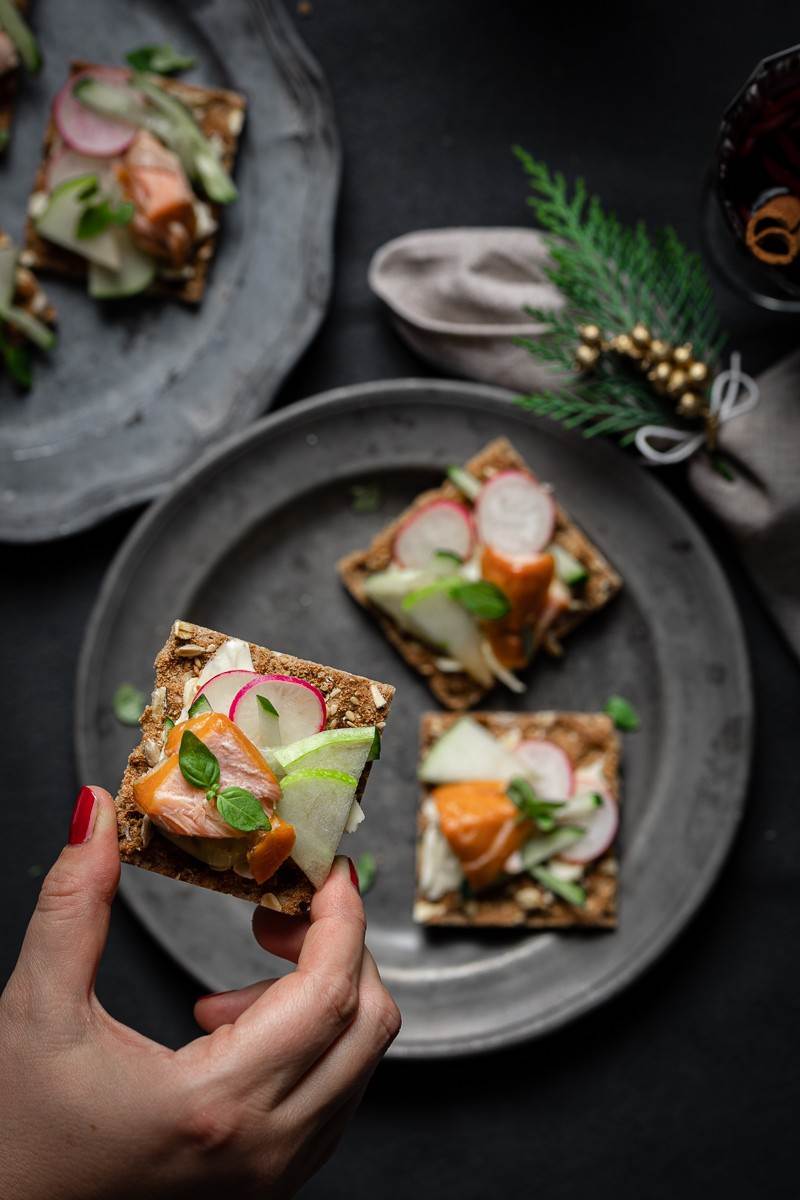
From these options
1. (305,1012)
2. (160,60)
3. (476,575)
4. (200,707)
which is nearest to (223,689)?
(200,707)

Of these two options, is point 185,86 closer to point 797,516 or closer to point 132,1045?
point 797,516

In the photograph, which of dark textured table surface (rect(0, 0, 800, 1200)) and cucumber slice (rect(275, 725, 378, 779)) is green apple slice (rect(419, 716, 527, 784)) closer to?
dark textured table surface (rect(0, 0, 800, 1200))

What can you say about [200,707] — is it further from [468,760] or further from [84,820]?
[468,760]

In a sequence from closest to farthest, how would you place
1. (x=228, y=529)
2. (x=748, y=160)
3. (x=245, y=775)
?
1. (x=245, y=775)
2. (x=748, y=160)
3. (x=228, y=529)

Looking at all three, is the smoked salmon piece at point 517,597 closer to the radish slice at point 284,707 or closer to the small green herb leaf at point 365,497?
the small green herb leaf at point 365,497

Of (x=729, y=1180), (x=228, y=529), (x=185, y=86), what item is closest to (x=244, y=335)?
(x=228, y=529)

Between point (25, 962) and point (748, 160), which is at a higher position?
point (748, 160)

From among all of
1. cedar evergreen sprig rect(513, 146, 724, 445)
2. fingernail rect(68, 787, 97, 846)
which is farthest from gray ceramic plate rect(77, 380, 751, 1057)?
fingernail rect(68, 787, 97, 846)
